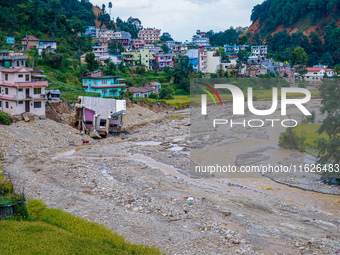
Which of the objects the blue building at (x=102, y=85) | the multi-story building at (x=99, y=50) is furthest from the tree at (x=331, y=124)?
the multi-story building at (x=99, y=50)

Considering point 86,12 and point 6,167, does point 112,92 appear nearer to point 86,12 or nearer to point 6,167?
point 6,167

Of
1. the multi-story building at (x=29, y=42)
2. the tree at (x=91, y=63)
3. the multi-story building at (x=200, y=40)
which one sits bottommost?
the tree at (x=91, y=63)

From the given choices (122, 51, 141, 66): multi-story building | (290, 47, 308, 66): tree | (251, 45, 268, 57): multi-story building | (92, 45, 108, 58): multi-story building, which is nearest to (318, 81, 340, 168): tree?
(122, 51, 141, 66): multi-story building

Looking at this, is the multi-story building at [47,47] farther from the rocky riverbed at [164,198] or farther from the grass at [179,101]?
the rocky riverbed at [164,198]

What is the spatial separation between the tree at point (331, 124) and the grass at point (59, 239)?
13.4 metres

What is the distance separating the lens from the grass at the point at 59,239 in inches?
435

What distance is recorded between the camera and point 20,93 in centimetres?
3091

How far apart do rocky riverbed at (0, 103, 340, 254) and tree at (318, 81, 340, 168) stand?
10.5 feet

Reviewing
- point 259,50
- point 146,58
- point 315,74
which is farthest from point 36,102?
point 259,50

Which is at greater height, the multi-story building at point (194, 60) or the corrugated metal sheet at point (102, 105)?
the multi-story building at point (194, 60)

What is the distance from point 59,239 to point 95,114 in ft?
72.5

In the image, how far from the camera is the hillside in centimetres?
10906

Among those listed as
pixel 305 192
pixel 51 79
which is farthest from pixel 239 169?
pixel 51 79

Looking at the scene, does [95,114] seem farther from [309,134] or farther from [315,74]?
[315,74]
